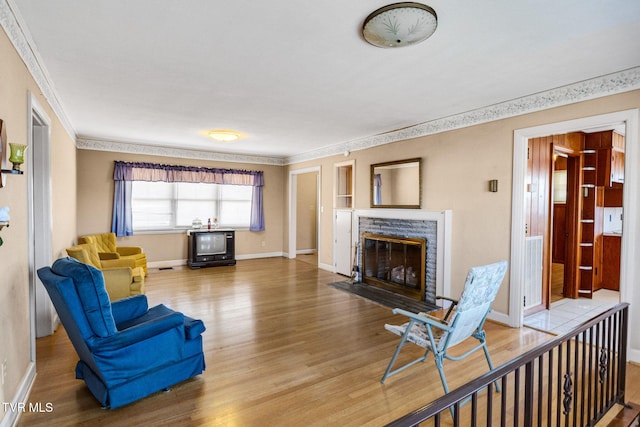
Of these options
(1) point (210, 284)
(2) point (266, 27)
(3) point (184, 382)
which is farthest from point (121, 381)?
(1) point (210, 284)

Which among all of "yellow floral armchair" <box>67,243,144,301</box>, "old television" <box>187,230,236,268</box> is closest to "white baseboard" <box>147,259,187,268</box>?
"old television" <box>187,230,236,268</box>

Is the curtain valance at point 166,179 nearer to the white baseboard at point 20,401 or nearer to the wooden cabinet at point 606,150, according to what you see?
the white baseboard at point 20,401

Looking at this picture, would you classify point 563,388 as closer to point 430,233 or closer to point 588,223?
point 430,233

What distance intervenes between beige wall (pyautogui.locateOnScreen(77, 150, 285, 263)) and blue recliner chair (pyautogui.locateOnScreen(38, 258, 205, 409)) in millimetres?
4652

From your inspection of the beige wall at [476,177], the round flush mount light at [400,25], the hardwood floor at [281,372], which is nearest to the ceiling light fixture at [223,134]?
the hardwood floor at [281,372]

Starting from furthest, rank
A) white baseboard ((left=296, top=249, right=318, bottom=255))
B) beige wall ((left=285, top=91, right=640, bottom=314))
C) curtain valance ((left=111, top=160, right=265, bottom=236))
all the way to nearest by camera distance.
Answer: white baseboard ((left=296, top=249, right=318, bottom=255)) → curtain valance ((left=111, top=160, right=265, bottom=236)) → beige wall ((left=285, top=91, right=640, bottom=314))

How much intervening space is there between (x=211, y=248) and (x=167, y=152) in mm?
2222

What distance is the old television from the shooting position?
6.99m

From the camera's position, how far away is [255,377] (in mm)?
2668

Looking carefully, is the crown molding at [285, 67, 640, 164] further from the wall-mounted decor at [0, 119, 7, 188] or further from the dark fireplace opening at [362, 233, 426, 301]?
the wall-mounted decor at [0, 119, 7, 188]

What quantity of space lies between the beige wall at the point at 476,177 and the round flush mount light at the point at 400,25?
212 cm

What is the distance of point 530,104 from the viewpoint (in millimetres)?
3580

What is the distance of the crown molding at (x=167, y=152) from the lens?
20.8ft

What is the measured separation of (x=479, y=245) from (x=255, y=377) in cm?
303
